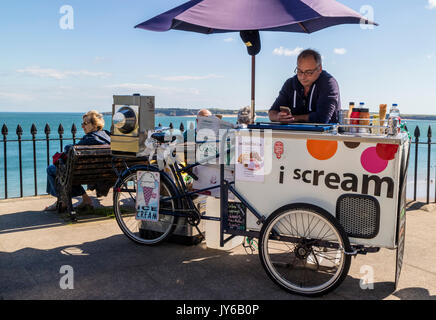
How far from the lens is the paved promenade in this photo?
3594mm

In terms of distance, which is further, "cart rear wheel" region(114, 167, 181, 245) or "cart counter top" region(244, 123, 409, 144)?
"cart rear wheel" region(114, 167, 181, 245)

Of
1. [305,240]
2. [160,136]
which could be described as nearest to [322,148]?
[305,240]

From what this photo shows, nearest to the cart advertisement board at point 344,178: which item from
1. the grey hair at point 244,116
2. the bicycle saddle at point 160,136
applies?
the bicycle saddle at point 160,136

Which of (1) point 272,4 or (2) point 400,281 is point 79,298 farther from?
(1) point 272,4

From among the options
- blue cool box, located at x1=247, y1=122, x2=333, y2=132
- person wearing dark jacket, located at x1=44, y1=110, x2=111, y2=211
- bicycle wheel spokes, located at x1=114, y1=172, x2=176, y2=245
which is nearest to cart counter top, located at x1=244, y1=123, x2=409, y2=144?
blue cool box, located at x1=247, y1=122, x2=333, y2=132

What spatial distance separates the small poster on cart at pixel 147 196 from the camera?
4.60 m

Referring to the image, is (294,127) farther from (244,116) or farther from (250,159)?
(244,116)

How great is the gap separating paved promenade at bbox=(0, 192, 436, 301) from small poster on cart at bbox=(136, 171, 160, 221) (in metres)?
0.38

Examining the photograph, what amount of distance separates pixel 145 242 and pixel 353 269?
2.20 m

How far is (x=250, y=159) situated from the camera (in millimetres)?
3709

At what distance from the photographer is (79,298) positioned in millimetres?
3473

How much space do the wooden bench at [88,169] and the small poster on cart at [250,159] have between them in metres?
2.00

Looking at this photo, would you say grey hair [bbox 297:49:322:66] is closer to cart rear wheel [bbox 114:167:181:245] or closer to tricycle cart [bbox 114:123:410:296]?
tricycle cart [bbox 114:123:410:296]

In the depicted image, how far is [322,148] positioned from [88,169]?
3290 millimetres
